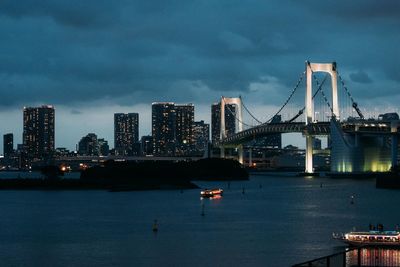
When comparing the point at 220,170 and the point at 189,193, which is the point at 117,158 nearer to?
the point at 220,170

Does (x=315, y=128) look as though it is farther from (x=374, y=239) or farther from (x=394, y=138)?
(x=374, y=239)

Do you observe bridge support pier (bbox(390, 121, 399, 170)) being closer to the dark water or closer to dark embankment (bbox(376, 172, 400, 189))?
dark embankment (bbox(376, 172, 400, 189))

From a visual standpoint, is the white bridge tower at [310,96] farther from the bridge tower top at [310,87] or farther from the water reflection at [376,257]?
the water reflection at [376,257]

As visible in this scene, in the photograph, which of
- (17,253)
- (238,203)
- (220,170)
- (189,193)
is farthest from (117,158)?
(17,253)

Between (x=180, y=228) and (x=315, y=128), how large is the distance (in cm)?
6541

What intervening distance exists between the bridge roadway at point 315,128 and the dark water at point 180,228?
3128 centimetres

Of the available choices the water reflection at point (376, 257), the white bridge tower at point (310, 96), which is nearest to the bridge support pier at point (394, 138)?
the white bridge tower at point (310, 96)

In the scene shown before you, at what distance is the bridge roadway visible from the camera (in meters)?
99.4

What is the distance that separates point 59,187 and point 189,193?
1475cm

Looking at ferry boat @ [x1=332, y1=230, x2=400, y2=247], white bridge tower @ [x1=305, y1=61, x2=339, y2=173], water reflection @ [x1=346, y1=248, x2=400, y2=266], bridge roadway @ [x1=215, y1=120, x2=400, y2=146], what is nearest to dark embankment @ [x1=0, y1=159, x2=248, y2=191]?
bridge roadway @ [x1=215, y1=120, x2=400, y2=146]

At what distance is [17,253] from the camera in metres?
33.2

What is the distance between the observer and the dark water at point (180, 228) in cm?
3158

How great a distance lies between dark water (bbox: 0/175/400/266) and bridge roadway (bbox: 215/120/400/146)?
31.3m

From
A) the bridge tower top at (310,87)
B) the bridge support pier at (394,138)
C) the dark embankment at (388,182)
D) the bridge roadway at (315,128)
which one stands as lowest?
the dark embankment at (388,182)
